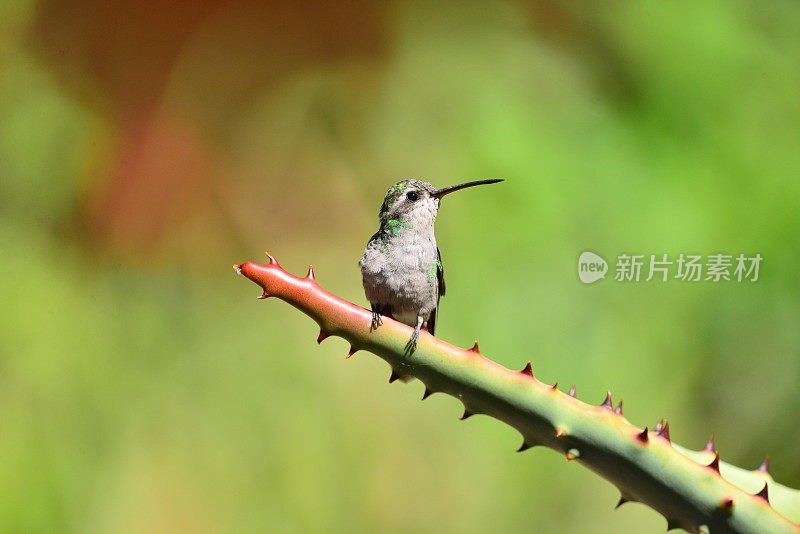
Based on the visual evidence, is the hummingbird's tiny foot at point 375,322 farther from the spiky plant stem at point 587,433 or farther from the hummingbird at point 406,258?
the hummingbird at point 406,258

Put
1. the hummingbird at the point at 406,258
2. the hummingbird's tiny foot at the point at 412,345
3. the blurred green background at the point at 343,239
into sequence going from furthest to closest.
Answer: the blurred green background at the point at 343,239 → the hummingbird at the point at 406,258 → the hummingbird's tiny foot at the point at 412,345

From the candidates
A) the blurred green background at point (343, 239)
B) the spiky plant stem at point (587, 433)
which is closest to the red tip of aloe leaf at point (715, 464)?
the spiky plant stem at point (587, 433)

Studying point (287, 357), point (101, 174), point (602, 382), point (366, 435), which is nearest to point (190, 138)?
point (101, 174)

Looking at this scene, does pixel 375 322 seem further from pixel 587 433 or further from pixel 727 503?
pixel 727 503

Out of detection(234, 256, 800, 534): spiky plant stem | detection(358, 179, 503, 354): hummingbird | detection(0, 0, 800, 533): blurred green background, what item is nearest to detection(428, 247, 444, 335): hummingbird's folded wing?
detection(358, 179, 503, 354): hummingbird

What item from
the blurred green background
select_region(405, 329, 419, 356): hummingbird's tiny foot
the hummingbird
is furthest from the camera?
the blurred green background

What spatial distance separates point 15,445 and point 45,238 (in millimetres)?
467

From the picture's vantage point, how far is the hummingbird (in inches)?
52.2
